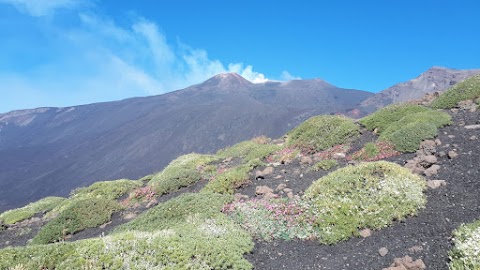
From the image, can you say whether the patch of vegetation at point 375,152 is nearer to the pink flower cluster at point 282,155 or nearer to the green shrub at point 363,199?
the green shrub at point 363,199

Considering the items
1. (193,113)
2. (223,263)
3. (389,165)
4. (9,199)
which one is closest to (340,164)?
(389,165)

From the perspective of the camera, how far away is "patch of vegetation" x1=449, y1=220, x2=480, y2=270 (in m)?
7.31

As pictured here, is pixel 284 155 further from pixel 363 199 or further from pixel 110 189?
pixel 110 189

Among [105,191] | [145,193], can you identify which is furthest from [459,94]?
[105,191]

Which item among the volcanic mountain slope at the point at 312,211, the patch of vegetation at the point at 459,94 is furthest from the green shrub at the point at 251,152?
the patch of vegetation at the point at 459,94

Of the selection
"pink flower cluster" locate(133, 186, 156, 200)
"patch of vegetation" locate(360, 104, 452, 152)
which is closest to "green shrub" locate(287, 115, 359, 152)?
"patch of vegetation" locate(360, 104, 452, 152)

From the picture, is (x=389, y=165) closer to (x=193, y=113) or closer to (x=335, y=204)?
(x=335, y=204)

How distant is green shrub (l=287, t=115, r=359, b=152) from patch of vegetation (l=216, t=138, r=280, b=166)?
1202 millimetres

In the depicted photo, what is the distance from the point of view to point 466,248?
768cm

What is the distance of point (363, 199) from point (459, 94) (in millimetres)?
11726

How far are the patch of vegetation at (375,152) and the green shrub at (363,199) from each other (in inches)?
108

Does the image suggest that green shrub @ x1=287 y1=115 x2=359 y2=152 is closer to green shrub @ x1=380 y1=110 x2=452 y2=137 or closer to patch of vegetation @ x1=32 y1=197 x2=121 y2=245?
green shrub @ x1=380 y1=110 x2=452 y2=137

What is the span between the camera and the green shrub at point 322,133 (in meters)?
18.0

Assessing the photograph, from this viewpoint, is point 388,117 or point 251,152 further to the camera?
point 251,152
